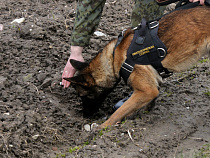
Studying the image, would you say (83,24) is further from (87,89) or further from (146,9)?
(146,9)

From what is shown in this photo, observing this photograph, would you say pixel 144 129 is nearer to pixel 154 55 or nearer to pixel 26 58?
pixel 154 55

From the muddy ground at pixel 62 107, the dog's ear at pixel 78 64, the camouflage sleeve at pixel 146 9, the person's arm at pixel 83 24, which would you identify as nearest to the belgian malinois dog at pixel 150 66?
the dog's ear at pixel 78 64

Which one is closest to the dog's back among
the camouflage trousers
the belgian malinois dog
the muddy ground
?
the belgian malinois dog

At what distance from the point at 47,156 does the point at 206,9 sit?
2.38 m

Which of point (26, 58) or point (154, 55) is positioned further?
point (26, 58)

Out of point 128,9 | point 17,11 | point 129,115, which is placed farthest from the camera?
point 128,9

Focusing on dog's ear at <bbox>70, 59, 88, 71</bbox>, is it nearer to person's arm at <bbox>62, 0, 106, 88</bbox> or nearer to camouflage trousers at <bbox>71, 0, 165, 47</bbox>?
person's arm at <bbox>62, 0, 106, 88</bbox>

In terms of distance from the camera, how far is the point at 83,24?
4316mm

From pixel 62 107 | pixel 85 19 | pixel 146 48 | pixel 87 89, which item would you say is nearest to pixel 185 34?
pixel 146 48

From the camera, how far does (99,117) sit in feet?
15.1

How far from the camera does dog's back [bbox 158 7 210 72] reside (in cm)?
371

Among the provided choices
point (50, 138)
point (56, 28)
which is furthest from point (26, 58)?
point (50, 138)

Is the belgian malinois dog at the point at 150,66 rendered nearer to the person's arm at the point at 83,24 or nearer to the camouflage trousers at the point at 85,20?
the person's arm at the point at 83,24

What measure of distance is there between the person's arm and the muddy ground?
52 cm
